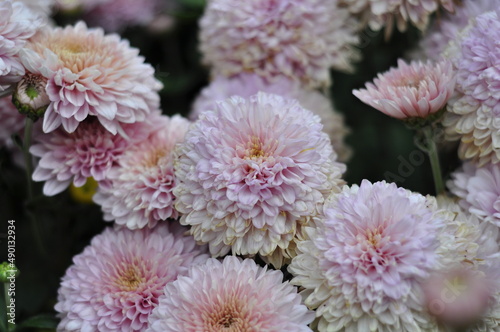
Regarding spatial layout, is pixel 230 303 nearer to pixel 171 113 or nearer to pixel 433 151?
pixel 433 151

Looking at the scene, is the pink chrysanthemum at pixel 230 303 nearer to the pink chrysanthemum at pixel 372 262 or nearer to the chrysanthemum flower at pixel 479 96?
the pink chrysanthemum at pixel 372 262

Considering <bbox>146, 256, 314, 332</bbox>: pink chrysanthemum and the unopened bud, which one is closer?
<bbox>146, 256, 314, 332</bbox>: pink chrysanthemum

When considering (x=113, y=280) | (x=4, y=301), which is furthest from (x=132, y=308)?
(x=4, y=301)

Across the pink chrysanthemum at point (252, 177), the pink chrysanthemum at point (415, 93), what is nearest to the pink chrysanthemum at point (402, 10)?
the pink chrysanthemum at point (415, 93)

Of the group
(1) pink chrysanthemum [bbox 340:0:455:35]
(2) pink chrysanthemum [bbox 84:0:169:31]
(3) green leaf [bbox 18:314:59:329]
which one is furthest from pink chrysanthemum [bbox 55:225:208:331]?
(2) pink chrysanthemum [bbox 84:0:169:31]

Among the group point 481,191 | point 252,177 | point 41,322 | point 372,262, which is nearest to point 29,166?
point 41,322

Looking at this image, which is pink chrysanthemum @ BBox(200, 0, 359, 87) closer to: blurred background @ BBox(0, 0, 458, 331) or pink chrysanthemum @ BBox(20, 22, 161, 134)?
blurred background @ BBox(0, 0, 458, 331)
